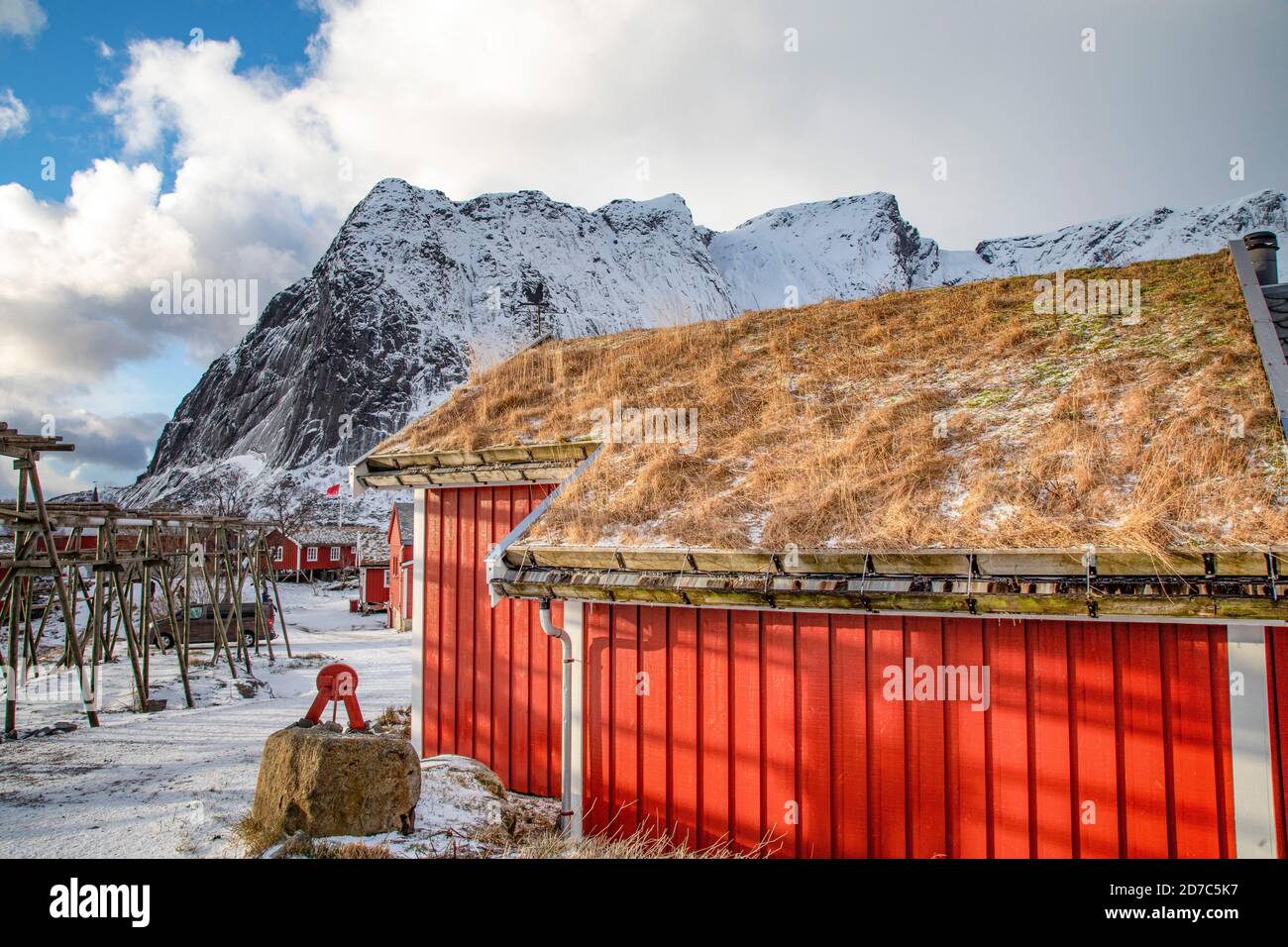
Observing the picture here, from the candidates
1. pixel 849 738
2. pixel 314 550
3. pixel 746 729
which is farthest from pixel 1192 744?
pixel 314 550

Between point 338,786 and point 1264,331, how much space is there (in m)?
8.72

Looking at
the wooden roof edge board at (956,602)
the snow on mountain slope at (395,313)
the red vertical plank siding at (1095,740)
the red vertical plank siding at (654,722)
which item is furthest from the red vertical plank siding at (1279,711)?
the snow on mountain slope at (395,313)

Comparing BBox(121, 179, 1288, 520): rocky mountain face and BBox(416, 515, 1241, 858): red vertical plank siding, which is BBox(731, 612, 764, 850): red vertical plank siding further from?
BBox(121, 179, 1288, 520): rocky mountain face

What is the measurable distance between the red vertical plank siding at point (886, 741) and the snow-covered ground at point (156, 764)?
4.88 meters

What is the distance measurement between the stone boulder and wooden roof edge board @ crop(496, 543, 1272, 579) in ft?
6.14

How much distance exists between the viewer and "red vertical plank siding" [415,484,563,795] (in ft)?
24.5

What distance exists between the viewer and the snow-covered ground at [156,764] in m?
6.54

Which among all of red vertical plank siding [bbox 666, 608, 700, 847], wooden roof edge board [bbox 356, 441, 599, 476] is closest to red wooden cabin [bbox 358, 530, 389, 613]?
wooden roof edge board [bbox 356, 441, 599, 476]

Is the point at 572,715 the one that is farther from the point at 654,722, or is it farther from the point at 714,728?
the point at 714,728

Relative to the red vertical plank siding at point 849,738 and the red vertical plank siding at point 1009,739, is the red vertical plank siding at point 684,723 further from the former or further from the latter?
the red vertical plank siding at point 1009,739

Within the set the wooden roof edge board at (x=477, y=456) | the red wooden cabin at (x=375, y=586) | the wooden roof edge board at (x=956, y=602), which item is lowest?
the red wooden cabin at (x=375, y=586)

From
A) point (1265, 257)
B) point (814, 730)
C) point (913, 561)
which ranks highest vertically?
point (1265, 257)

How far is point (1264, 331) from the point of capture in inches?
251
